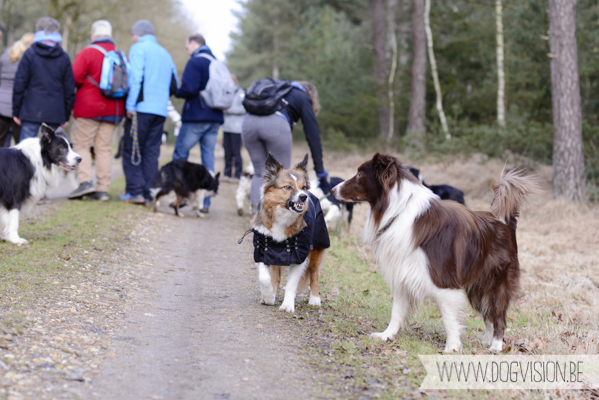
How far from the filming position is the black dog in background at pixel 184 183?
386 inches

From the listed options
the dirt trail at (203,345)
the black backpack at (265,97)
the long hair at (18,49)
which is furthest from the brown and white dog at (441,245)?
the long hair at (18,49)

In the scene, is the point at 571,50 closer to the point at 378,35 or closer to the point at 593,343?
the point at 593,343

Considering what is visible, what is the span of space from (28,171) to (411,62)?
58.5 ft

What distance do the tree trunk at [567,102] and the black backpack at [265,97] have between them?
24.7 feet

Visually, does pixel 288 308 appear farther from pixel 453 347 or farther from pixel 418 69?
pixel 418 69

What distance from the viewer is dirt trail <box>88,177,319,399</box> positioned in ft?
11.5

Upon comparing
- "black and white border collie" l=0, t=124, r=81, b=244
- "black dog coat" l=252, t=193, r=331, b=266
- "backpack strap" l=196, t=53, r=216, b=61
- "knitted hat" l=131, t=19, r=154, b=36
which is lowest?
"black dog coat" l=252, t=193, r=331, b=266

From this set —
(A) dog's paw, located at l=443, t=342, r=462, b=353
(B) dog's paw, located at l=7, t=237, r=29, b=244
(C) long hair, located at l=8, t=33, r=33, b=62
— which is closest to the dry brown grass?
(A) dog's paw, located at l=443, t=342, r=462, b=353

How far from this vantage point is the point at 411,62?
72.7 ft

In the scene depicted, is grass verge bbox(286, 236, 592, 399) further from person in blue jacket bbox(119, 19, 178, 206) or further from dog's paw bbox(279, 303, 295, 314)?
person in blue jacket bbox(119, 19, 178, 206)

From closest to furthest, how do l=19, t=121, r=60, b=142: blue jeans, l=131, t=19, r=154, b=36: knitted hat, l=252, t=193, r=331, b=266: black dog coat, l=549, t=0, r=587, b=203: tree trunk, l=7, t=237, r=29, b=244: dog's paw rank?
l=252, t=193, r=331, b=266: black dog coat
l=7, t=237, r=29, b=244: dog's paw
l=19, t=121, r=60, b=142: blue jeans
l=131, t=19, r=154, b=36: knitted hat
l=549, t=0, r=587, b=203: tree trunk

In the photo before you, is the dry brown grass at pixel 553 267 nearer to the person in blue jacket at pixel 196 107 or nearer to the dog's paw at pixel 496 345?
the dog's paw at pixel 496 345

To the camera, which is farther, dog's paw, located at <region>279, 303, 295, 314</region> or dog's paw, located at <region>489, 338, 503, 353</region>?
dog's paw, located at <region>279, 303, 295, 314</region>

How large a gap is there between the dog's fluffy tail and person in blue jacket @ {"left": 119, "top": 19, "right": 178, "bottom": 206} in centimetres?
693
